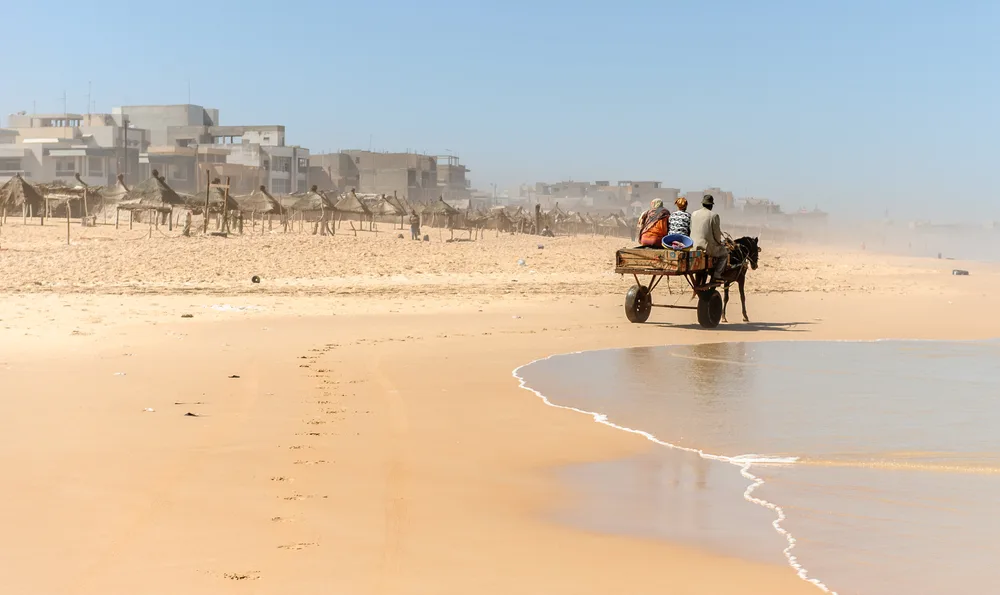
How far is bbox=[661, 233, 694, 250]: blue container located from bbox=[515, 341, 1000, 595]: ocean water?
128 inches

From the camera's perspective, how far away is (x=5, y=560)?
4.58m

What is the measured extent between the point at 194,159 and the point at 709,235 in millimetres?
78144

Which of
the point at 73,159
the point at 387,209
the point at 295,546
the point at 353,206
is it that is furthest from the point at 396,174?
the point at 295,546

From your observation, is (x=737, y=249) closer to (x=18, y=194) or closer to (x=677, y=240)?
(x=677, y=240)

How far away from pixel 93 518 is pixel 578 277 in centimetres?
Result: 2511

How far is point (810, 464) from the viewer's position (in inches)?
289

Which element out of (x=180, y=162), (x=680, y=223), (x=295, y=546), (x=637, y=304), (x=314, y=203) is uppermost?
(x=180, y=162)

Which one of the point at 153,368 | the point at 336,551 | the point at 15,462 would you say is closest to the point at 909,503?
the point at 336,551

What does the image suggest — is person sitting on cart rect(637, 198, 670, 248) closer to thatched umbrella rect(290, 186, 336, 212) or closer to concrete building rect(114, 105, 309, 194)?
thatched umbrella rect(290, 186, 336, 212)

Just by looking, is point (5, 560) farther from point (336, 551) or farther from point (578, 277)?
point (578, 277)

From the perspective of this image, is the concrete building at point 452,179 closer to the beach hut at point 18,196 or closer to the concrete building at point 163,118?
the concrete building at point 163,118

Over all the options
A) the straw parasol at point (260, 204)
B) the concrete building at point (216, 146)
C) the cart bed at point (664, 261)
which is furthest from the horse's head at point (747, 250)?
the concrete building at point (216, 146)

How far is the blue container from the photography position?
632 inches

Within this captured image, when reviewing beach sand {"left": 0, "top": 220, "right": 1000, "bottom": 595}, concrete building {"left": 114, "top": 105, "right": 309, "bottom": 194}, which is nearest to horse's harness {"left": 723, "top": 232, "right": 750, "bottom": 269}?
beach sand {"left": 0, "top": 220, "right": 1000, "bottom": 595}
